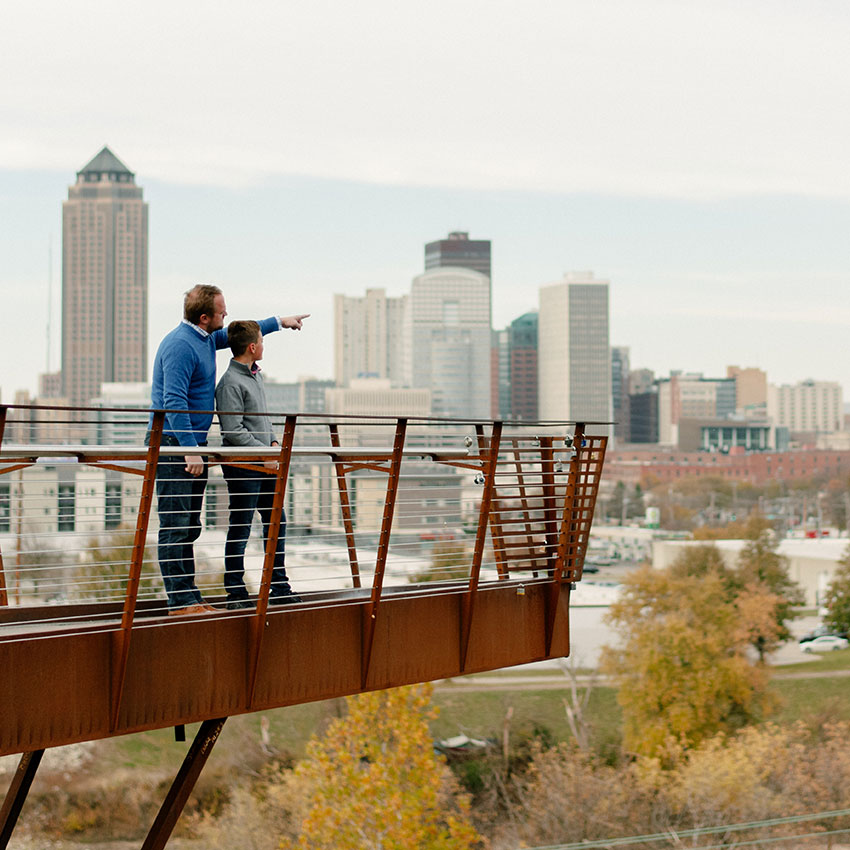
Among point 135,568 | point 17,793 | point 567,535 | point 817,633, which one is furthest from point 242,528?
point 817,633

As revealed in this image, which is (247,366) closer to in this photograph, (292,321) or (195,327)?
(195,327)

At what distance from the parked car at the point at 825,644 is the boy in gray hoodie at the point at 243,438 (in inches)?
2271

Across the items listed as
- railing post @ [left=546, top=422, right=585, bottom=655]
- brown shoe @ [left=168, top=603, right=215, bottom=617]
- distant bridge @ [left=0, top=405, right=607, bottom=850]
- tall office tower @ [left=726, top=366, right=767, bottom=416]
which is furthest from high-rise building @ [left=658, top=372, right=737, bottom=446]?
brown shoe @ [left=168, top=603, right=215, bottom=617]

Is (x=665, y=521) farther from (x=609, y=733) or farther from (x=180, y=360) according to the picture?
(x=180, y=360)

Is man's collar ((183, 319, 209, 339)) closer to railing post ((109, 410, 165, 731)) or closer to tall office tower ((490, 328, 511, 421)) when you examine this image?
railing post ((109, 410, 165, 731))

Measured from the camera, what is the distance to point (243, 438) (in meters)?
5.35

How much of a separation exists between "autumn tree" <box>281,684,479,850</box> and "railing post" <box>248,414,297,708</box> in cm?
2162

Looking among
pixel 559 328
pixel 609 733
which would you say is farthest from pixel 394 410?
pixel 609 733

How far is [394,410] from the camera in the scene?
16400 centimetres

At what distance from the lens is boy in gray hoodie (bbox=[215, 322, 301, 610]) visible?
515 cm

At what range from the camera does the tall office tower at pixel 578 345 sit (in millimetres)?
180500

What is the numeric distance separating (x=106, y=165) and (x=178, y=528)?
668 ft

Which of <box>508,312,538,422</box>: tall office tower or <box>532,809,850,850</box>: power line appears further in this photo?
<box>508,312,538,422</box>: tall office tower

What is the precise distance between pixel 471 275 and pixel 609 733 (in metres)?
153
